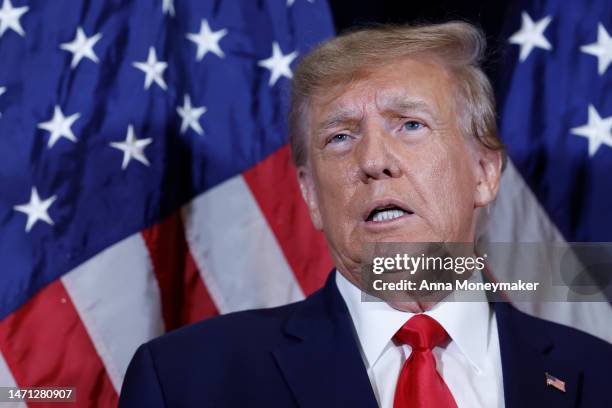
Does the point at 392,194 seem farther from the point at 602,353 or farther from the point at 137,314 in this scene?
the point at 137,314

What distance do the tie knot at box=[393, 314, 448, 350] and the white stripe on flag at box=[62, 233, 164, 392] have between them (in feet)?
2.51

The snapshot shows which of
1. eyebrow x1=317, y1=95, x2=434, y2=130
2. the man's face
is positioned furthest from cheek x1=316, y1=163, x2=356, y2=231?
eyebrow x1=317, y1=95, x2=434, y2=130

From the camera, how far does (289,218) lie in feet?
8.00

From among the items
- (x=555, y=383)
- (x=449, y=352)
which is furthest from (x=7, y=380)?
(x=555, y=383)

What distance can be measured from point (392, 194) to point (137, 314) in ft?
2.71

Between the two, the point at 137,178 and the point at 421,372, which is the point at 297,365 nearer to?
the point at 421,372

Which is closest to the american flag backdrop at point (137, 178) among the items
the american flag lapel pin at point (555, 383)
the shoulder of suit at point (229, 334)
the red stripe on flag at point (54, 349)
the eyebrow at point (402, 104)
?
the red stripe on flag at point (54, 349)

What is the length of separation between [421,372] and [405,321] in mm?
129

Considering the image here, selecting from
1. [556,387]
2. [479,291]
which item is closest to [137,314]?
[479,291]

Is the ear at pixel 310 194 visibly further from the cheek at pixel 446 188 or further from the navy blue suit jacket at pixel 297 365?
the cheek at pixel 446 188

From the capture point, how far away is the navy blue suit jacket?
5.60 feet

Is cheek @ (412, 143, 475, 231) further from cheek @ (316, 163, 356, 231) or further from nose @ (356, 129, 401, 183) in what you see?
cheek @ (316, 163, 356, 231)

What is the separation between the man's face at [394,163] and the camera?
1782mm

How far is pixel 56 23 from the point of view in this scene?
2234 millimetres
